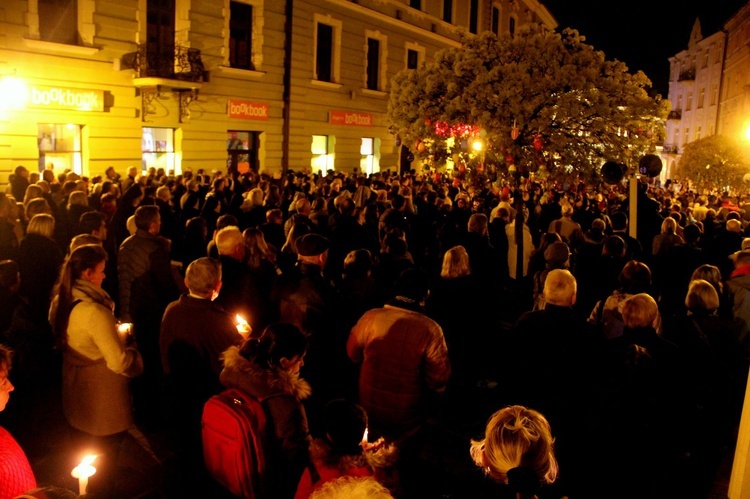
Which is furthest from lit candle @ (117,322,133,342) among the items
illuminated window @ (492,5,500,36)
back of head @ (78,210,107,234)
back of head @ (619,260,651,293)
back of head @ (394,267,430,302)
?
illuminated window @ (492,5,500,36)

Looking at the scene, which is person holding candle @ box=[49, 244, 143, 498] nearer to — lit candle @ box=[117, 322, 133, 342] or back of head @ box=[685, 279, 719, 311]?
lit candle @ box=[117, 322, 133, 342]

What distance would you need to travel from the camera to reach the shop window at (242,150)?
→ 20.5 meters

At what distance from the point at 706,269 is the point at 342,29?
2011cm

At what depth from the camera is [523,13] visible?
38.2m

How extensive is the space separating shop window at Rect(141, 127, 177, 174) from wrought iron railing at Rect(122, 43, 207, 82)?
5.42ft

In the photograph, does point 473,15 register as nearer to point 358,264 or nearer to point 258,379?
point 358,264

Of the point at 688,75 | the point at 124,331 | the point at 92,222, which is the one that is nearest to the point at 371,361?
the point at 124,331

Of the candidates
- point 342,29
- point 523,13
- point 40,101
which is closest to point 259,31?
point 342,29

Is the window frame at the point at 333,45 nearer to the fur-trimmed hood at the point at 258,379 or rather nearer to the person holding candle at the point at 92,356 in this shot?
the person holding candle at the point at 92,356

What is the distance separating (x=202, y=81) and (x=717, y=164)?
73.3 ft

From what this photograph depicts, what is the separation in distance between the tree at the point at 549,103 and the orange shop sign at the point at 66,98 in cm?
789

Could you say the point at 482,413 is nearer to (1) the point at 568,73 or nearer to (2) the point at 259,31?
(1) the point at 568,73

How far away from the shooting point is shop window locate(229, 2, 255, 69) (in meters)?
19.9

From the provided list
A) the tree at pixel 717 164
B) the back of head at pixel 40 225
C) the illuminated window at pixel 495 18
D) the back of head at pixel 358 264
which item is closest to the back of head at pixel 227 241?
the back of head at pixel 358 264
